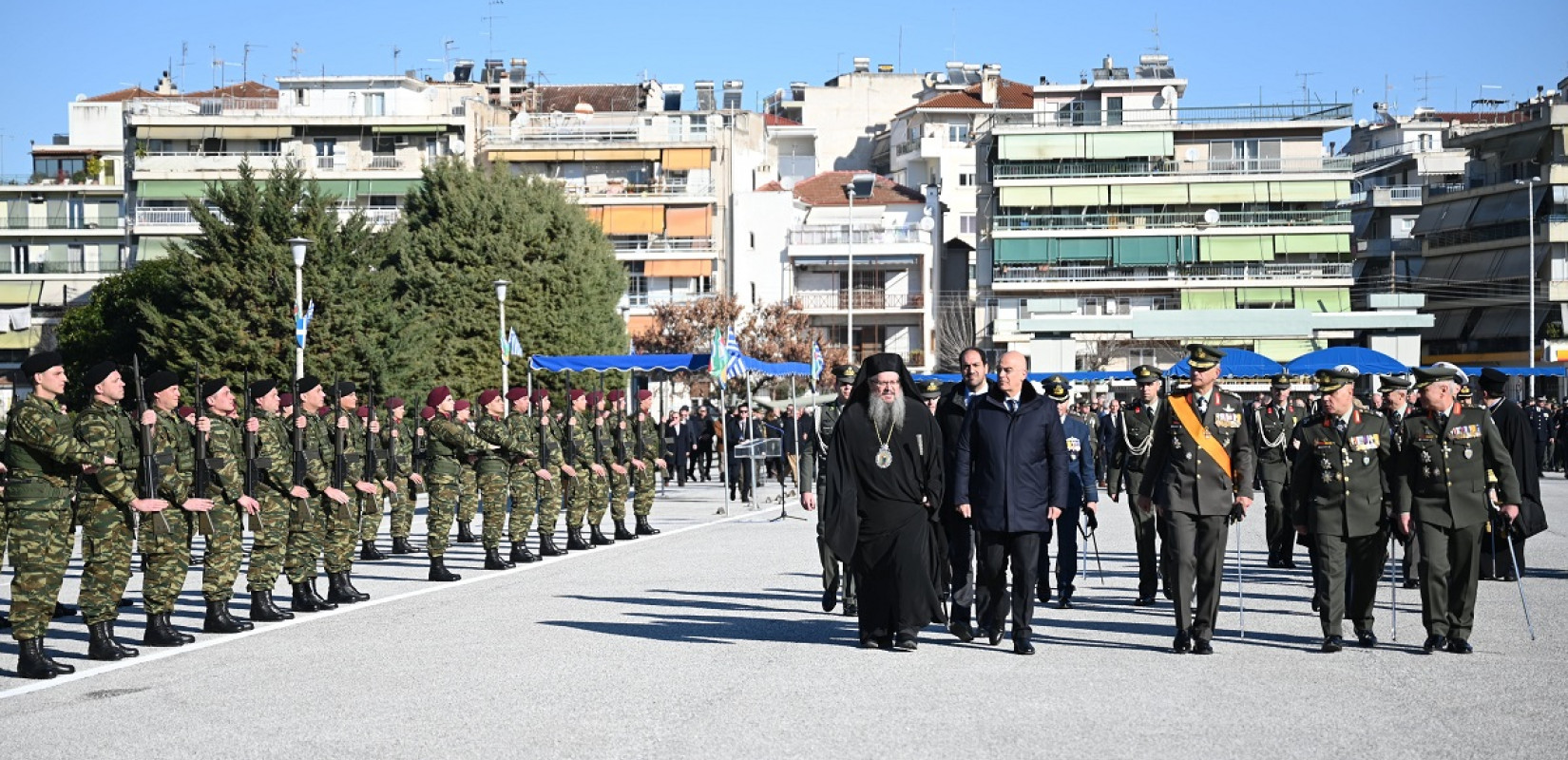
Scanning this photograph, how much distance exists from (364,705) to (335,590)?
6308 mm

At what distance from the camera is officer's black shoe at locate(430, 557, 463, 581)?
60.6ft

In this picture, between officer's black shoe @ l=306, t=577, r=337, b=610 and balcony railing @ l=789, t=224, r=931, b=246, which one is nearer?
officer's black shoe @ l=306, t=577, r=337, b=610

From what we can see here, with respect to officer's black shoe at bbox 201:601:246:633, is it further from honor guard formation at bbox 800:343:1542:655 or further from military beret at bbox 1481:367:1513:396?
military beret at bbox 1481:367:1513:396

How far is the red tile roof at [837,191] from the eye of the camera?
97.2 m

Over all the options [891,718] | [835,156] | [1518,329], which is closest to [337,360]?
[891,718]

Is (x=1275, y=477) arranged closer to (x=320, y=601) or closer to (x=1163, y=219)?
(x=320, y=601)

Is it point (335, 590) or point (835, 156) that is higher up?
point (835, 156)

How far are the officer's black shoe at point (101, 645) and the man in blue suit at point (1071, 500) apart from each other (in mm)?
6924

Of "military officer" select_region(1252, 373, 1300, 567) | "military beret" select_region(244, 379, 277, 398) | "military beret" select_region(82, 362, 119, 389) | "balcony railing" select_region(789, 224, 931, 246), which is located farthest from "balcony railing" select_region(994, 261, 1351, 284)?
"military beret" select_region(82, 362, 119, 389)

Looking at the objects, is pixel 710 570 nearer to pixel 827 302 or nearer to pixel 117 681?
pixel 117 681

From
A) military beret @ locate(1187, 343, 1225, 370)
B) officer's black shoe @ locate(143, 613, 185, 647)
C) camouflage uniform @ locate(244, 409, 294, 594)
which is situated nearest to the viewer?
military beret @ locate(1187, 343, 1225, 370)

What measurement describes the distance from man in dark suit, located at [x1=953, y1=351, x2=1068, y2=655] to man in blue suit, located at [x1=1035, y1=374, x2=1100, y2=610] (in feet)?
7.74

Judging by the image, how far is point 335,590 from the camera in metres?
16.2

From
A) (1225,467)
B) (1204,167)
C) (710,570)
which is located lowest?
(710,570)
